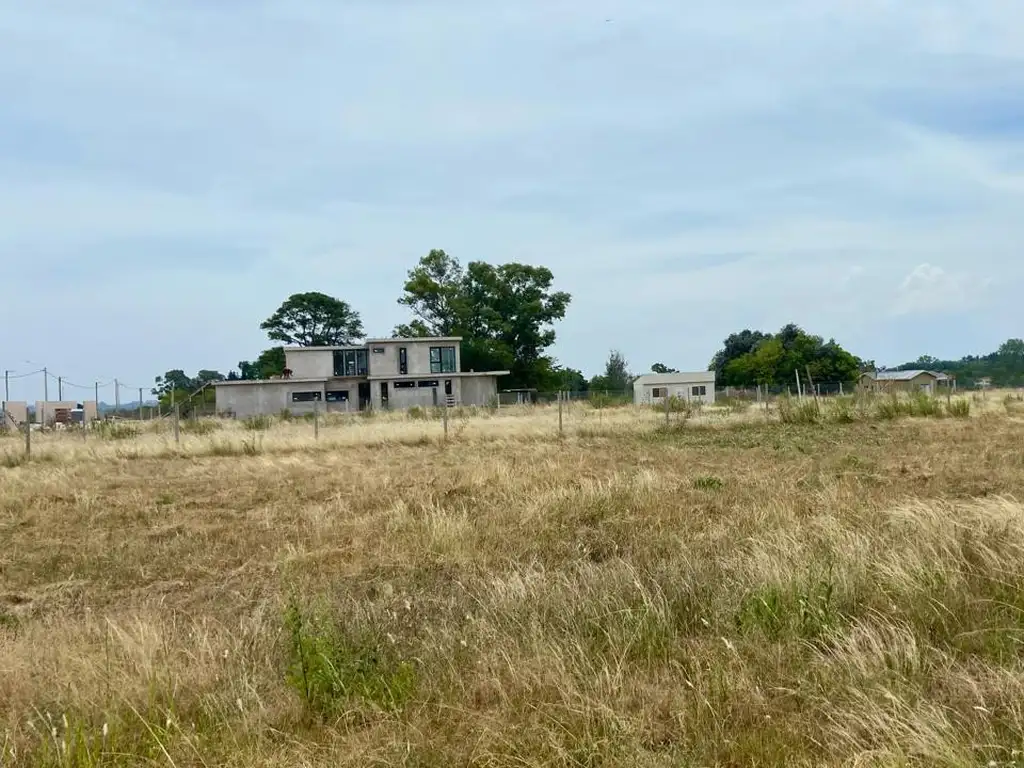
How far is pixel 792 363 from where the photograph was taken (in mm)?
72938

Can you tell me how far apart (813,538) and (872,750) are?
11.0 ft

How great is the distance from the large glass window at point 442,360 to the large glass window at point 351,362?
516cm

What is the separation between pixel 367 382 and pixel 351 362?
2.28 metres

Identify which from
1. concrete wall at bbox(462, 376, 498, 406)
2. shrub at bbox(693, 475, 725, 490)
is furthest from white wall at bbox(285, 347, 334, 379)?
shrub at bbox(693, 475, 725, 490)

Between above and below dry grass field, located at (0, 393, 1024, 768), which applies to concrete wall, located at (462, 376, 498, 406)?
above

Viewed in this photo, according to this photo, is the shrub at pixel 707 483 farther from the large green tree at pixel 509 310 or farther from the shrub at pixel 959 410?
the large green tree at pixel 509 310

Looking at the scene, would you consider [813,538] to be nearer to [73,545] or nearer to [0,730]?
[0,730]

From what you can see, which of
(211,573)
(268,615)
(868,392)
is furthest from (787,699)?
(868,392)

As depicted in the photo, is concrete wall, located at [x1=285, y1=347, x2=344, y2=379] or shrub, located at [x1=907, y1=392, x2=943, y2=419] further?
concrete wall, located at [x1=285, y1=347, x2=344, y2=379]

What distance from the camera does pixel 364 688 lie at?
3777 mm

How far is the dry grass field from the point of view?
3174mm

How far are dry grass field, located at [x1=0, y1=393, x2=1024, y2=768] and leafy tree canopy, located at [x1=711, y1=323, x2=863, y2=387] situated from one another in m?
61.7

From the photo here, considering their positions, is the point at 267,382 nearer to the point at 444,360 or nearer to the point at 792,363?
the point at 444,360

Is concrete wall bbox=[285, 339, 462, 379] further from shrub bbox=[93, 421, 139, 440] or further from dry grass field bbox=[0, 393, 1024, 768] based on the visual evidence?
dry grass field bbox=[0, 393, 1024, 768]
